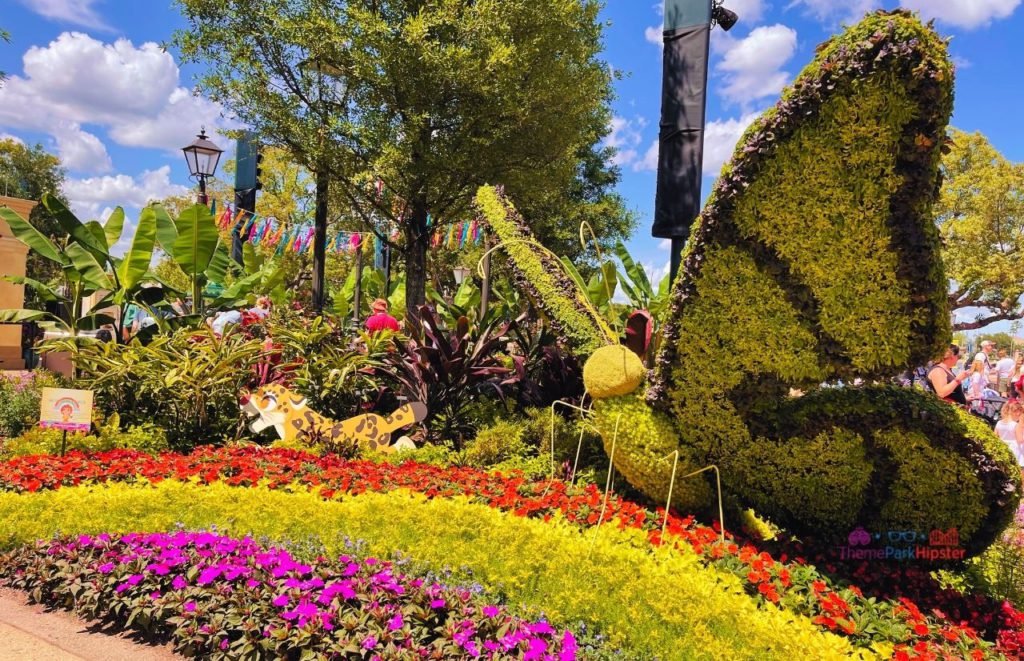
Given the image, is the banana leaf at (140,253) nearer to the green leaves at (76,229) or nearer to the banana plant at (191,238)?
the banana plant at (191,238)

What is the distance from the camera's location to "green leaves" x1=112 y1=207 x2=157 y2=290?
25.5 ft

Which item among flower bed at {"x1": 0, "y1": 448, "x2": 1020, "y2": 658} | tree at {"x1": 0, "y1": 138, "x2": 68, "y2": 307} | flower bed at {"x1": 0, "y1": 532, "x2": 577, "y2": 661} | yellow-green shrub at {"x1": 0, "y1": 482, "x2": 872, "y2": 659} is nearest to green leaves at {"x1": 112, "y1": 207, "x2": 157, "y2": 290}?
flower bed at {"x1": 0, "y1": 448, "x2": 1020, "y2": 658}

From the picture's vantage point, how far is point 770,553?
332cm

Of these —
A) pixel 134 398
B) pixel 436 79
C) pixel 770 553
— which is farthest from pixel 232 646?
pixel 436 79

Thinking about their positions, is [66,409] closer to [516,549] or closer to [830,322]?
[516,549]

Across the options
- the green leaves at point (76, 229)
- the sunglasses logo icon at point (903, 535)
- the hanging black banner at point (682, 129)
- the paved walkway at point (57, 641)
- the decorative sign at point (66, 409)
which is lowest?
the paved walkway at point (57, 641)

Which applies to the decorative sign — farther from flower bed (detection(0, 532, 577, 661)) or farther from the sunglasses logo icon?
the sunglasses logo icon

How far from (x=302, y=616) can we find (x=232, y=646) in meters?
0.31

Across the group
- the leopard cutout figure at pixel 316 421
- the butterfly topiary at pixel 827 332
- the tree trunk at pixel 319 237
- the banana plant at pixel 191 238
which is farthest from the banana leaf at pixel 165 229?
the butterfly topiary at pixel 827 332

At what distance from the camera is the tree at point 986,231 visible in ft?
72.1

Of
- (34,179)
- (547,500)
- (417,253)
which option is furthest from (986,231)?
(34,179)

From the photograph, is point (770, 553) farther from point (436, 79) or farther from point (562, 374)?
point (436, 79)

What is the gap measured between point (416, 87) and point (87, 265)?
486 cm

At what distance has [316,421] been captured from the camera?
559 cm
